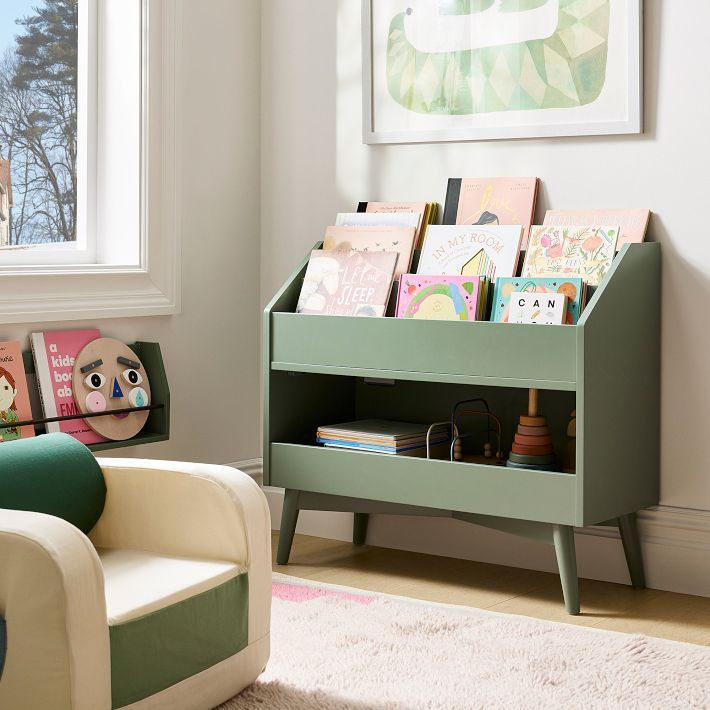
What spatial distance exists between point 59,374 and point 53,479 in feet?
2.89

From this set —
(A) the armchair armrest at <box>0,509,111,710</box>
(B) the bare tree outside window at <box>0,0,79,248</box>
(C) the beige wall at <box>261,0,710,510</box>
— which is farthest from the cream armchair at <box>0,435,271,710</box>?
(C) the beige wall at <box>261,0,710,510</box>

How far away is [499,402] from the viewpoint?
3.12 metres

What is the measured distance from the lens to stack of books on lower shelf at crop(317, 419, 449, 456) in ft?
9.75

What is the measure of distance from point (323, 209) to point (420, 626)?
1.43 m

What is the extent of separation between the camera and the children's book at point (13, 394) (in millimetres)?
2779

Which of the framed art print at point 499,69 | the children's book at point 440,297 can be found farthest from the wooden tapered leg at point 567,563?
the framed art print at point 499,69

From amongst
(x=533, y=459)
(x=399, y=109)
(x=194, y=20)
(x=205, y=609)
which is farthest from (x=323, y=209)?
(x=205, y=609)

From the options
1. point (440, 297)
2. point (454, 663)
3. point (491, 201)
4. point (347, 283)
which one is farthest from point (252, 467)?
point (454, 663)

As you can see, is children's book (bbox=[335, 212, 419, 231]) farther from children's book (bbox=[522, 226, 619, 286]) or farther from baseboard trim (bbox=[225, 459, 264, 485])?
baseboard trim (bbox=[225, 459, 264, 485])

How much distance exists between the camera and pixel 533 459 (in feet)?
9.16

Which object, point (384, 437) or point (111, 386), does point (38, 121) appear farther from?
point (384, 437)

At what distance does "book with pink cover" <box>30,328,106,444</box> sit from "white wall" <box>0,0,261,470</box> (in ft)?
0.81

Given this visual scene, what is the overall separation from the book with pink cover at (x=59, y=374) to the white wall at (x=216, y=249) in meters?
0.25

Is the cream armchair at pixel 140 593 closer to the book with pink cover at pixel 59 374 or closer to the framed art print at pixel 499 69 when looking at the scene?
the book with pink cover at pixel 59 374
